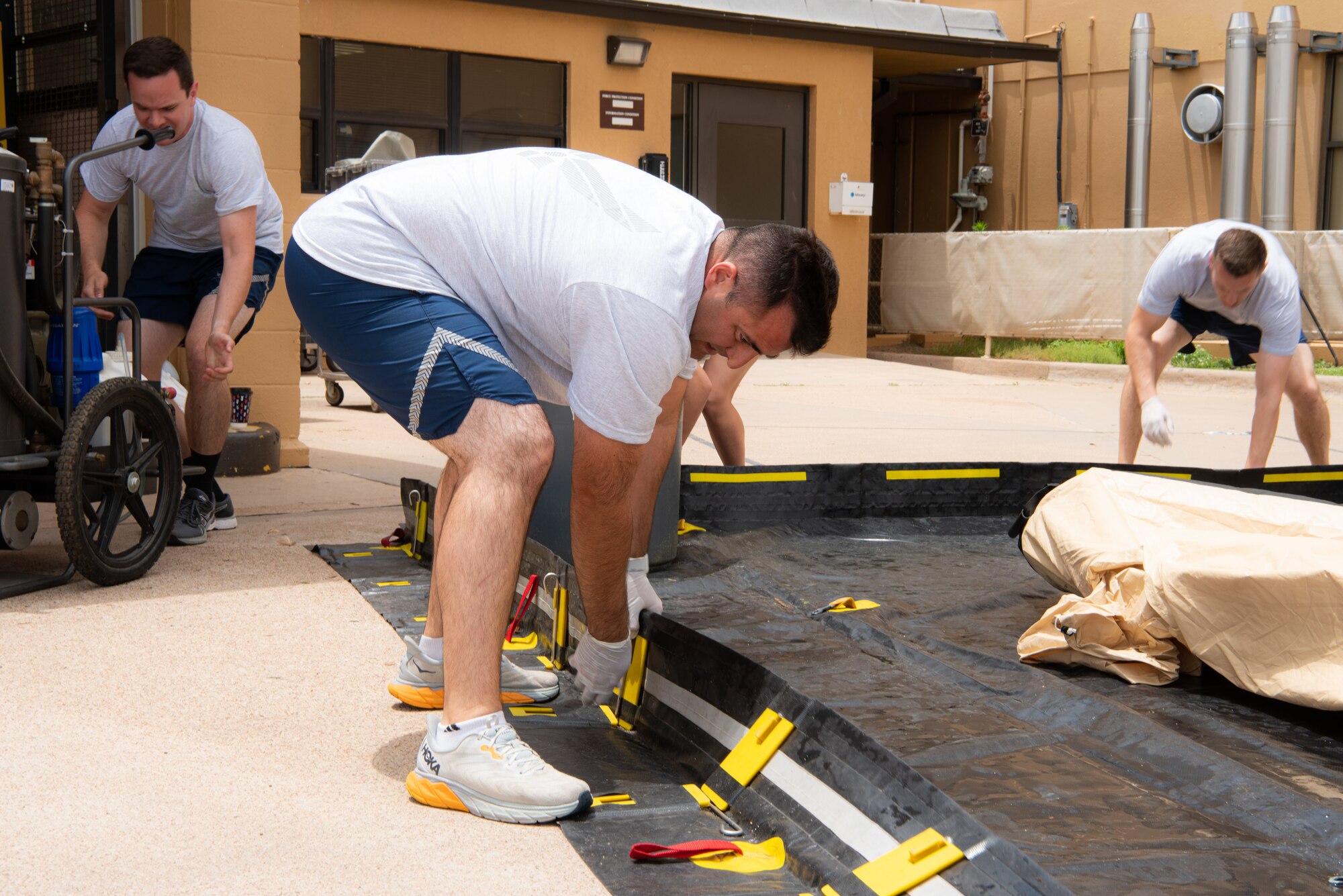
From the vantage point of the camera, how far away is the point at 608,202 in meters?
2.06

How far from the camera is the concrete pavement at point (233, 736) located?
1831 millimetres

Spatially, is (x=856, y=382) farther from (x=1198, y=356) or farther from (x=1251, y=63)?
(x=1251, y=63)

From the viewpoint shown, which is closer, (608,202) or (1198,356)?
(608,202)

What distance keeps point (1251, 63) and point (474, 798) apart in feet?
44.5

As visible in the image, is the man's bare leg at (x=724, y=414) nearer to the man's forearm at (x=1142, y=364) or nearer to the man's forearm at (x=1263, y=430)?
the man's forearm at (x=1142, y=364)

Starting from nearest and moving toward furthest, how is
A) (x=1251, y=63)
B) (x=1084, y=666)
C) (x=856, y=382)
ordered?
(x=1084, y=666) → (x=856, y=382) → (x=1251, y=63)

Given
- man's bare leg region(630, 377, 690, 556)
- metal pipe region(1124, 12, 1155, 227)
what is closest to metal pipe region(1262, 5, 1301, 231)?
metal pipe region(1124, 12, 1155, 227)

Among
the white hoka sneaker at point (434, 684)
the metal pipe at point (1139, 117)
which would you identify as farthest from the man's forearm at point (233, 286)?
the metal pipe at point (1139, 117)

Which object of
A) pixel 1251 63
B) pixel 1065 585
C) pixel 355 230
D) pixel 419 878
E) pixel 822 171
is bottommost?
pixel 419 878

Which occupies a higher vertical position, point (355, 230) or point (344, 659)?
point (355, 230)

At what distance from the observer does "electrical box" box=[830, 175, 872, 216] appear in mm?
12562

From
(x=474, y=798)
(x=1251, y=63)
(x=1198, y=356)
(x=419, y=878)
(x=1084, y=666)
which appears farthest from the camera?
(x=1251, y=63)

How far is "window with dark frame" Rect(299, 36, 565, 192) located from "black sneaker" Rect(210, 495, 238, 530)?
636 centimetres

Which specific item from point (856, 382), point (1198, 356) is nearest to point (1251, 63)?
point (1198, 356)
